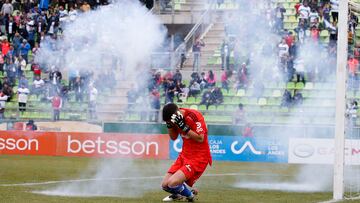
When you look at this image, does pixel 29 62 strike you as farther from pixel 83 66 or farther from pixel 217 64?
pixel 217 64

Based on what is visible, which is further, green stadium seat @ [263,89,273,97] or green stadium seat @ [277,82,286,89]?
green stadium seat @ [263,89,273,97]

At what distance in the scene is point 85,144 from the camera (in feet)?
112

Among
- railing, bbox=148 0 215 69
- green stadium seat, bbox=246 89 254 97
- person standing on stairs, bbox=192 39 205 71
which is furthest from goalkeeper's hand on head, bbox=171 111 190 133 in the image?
person standing on stairs, bbox=192 39 205 71

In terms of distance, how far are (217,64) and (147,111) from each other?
363 cm

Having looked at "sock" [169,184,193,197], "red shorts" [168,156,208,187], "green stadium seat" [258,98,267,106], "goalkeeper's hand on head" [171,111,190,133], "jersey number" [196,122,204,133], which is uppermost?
"goalkeeper's hand on head" [171,111,190,133]

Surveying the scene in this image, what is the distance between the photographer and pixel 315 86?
33.5 meters

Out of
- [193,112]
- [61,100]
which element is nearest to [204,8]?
[61,100]

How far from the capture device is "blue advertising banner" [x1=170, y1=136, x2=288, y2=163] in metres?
32.7

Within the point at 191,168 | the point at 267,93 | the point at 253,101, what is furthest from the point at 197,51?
the point at 191,168

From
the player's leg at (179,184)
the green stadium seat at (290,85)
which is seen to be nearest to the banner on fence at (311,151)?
the green stadium seat at (290,85)

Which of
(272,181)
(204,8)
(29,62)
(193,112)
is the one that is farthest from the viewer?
(29,62)

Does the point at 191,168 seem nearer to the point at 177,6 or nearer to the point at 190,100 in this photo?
the point at 177,6

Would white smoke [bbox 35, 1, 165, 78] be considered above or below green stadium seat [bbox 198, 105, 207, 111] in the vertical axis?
above

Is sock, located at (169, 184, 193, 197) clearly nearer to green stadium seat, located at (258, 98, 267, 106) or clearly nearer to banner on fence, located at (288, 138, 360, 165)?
banner on fence, located at (288, 138, 360, 165)
